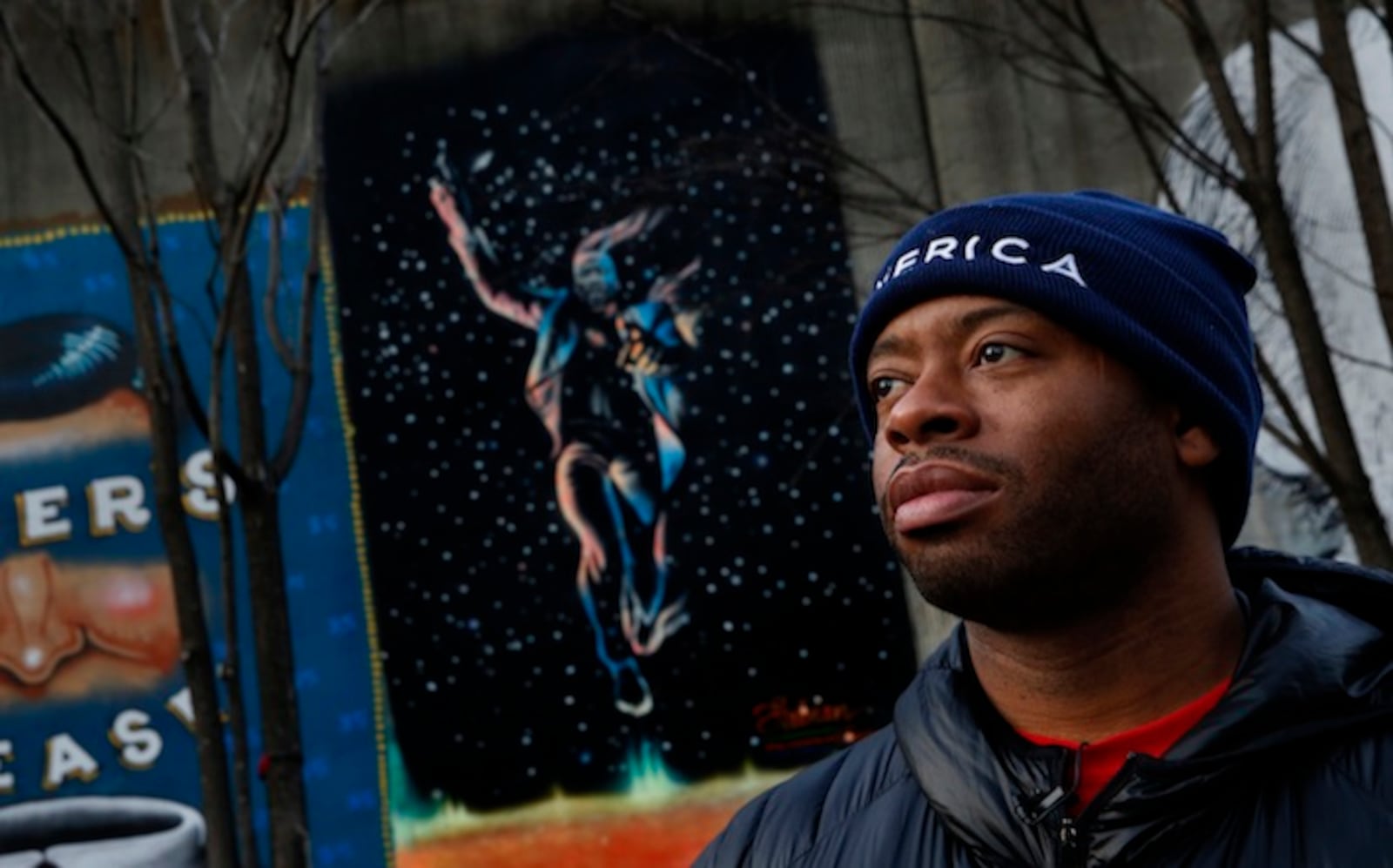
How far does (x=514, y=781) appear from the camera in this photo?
8.66 m

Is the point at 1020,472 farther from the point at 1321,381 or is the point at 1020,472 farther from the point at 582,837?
the point at 582,837

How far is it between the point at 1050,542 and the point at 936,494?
0.10m

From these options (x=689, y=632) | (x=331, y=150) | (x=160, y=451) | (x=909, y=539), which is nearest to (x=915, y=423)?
(x=909, y=539)

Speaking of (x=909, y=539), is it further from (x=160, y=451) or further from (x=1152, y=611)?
(x=160, y=451)

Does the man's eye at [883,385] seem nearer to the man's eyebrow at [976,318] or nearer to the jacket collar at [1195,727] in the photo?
the man's eyebrow at [976,318]

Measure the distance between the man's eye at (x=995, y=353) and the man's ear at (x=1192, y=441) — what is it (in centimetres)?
16

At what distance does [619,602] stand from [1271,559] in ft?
23.0

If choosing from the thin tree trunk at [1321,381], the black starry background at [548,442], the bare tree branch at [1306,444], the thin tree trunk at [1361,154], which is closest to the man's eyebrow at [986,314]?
the bare tree branch at [1306,444]

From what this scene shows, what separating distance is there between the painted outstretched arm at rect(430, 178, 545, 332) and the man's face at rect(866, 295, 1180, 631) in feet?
23.9

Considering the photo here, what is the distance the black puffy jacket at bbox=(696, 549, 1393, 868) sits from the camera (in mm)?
1524

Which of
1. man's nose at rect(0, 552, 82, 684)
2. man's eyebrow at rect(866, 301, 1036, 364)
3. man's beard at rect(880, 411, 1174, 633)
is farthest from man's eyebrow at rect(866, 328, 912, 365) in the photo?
man's nose at rect(0, 552, 82, 684)

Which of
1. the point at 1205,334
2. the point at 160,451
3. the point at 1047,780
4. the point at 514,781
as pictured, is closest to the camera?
the point at 1047,780

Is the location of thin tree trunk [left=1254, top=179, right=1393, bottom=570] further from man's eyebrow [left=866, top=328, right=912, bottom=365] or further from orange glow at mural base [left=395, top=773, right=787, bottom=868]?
orange glow at mural base [left=395, top=773, right=787, bottom=868]

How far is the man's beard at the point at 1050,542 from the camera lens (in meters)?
1.65
